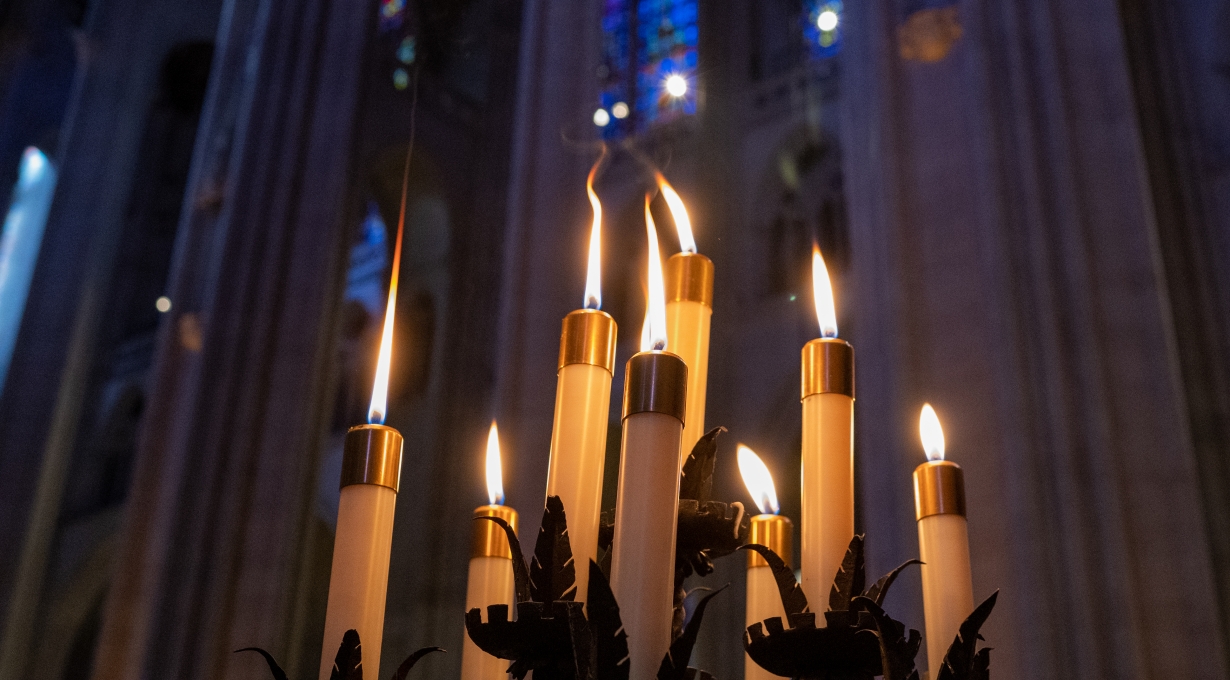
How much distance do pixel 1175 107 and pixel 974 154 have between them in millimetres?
2648

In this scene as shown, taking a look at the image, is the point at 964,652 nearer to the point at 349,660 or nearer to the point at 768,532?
the point at 768,532

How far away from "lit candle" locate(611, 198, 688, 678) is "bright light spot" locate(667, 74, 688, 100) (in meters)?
7.41

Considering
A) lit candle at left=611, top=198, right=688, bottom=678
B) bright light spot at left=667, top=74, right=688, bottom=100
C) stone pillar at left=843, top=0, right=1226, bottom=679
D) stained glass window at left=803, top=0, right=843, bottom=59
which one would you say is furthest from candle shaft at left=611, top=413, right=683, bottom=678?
stained glass window at left=803, top=0, right=843, bottom=59

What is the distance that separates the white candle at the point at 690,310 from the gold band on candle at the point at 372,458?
9.4 inches

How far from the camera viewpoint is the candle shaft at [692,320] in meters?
0.94

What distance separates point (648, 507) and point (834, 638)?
0.45ft

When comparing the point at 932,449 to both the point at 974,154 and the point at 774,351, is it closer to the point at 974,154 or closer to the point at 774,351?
the point at 974,154

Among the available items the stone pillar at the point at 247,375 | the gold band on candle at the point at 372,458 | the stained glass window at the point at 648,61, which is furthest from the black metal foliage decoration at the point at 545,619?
the stained glass window at the point at 648,61

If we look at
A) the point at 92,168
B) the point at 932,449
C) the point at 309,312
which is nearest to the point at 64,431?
the point at 92,168

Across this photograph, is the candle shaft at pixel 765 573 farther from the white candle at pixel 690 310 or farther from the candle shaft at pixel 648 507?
the candle shaft at pixel 648 507

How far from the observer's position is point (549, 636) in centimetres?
70

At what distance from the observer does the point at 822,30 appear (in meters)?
8.52

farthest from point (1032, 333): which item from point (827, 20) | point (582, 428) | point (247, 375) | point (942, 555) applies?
point (827, 20)

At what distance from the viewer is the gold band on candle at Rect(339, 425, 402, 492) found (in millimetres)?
815
